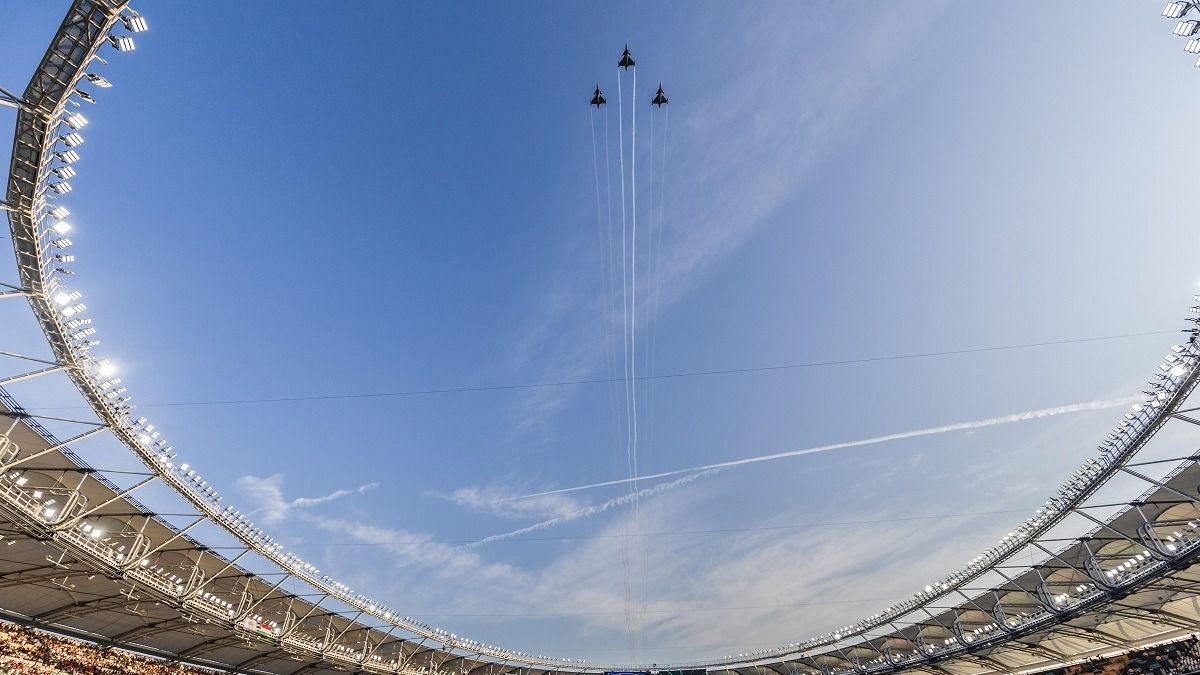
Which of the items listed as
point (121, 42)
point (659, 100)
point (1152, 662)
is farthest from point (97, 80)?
point (1152, 662)

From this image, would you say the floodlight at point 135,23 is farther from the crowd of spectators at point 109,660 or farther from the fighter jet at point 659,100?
the crowd of spectators at point 109,660

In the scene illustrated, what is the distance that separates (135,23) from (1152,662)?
8630 cm

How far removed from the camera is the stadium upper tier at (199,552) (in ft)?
73.6

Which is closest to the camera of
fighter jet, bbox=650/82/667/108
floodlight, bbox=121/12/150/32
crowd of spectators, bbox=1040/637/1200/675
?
floodlight, bbox=121/12/150/32

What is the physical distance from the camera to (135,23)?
1733 cm

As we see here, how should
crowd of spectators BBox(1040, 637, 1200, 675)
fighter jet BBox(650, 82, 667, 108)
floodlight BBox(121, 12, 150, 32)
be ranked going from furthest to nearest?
crowd of spectators BBox(1040, 637, 1200, 675)
fighter jet BBox(650, 82, 667, 108)
floodlight BBox(121, 12, 150, 32)

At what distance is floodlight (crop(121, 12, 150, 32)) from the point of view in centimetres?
Result: 1725

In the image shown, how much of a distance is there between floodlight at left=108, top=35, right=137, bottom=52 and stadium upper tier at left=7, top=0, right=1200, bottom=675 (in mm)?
54

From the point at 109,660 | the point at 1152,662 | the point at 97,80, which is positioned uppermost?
the point at 97,80

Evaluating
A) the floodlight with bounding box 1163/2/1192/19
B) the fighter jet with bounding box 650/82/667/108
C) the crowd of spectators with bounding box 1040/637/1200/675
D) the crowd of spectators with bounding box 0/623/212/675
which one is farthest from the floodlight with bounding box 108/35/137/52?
the crowd of spectators with bounding box 1040/637/1200/675

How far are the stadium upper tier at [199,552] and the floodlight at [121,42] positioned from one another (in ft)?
0.18

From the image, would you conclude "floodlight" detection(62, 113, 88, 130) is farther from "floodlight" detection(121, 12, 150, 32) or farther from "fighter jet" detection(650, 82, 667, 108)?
"fighter jet" detection(650, 82, 667, 108)

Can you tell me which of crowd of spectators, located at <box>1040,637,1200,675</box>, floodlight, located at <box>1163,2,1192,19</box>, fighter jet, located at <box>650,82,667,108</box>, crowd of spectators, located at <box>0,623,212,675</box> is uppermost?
fighter jet, located at <box>650,82,667,108</box>

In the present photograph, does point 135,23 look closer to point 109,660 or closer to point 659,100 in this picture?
point 659,100
